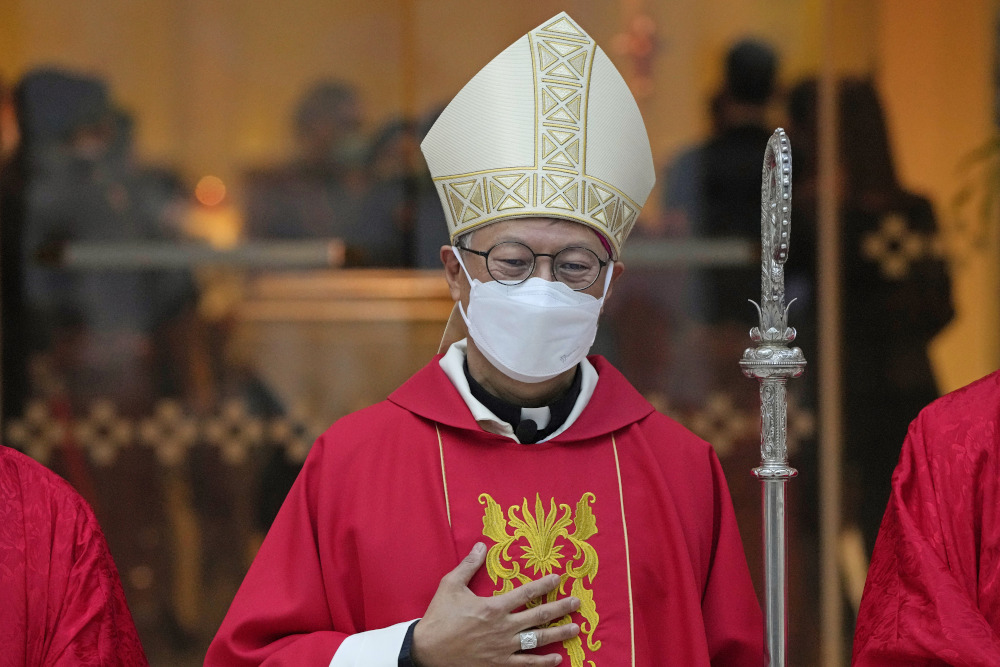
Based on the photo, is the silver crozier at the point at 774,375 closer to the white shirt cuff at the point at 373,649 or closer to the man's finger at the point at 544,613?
the man's finger at the point at 544,613

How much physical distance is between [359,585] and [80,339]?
3.32 m

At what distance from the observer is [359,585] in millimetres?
→ 2826

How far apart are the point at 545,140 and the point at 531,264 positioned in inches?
13.2

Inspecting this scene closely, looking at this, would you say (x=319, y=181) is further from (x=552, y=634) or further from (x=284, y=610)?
(x=552, y=634)

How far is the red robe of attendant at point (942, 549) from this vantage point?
2.55 m

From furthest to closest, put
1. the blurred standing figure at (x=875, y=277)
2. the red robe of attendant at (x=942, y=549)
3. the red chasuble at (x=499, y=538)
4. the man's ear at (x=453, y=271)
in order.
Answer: the blurred standing figure at (x=875, y=277), the man's ear at (x=453, y=271), the red chasuble at (x=499, y=538), the red robe of attendant at (x=942, y=549)

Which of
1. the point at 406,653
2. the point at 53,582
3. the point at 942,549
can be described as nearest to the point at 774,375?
the point at 942,549

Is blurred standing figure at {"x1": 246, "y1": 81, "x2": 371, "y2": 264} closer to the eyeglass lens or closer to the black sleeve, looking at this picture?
the eyeglass lens

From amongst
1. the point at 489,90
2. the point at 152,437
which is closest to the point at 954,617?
the point at 489,90

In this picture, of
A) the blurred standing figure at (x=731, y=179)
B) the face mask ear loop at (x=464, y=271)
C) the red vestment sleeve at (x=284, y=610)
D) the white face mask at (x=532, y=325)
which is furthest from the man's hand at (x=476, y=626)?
the blurred standing figure at (x=731, y=179)

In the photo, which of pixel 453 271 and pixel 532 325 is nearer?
pixel 532 325

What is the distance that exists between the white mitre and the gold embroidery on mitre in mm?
665

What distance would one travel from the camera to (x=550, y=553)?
2805 mm

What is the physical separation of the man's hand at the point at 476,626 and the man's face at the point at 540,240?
0.66m
